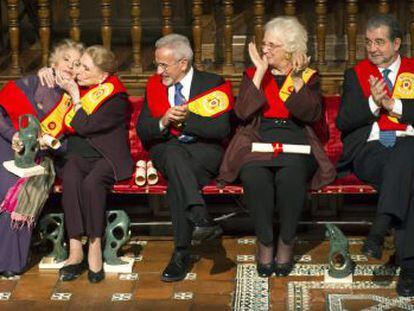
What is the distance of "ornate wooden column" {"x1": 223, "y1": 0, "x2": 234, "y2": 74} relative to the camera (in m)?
8.27

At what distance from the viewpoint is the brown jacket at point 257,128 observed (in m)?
7.41

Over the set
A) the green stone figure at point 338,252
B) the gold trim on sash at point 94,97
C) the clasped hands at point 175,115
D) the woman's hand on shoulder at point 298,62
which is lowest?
the green stone figure at point 338,252

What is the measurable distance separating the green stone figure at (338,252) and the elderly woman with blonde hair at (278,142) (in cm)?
21

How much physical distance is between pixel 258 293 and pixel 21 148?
158 cm

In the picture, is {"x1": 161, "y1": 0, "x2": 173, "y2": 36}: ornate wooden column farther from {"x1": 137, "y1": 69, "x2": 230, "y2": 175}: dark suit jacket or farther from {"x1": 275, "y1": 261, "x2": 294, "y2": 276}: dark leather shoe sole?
{"x1": 275, "y1": 261, "x2": 294, "y2": 276}: dark leather shoe sole

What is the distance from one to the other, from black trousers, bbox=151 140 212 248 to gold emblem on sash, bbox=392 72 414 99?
116 cm

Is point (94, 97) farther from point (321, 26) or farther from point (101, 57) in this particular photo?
point (321, 26)

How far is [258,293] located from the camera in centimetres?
715

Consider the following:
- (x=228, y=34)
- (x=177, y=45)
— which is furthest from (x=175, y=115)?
(x=228, y=34)

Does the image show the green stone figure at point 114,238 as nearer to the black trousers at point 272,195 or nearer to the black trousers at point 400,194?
the black trousers at point 272,195

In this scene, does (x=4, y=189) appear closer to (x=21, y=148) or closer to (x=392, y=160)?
(x=21, y=148)

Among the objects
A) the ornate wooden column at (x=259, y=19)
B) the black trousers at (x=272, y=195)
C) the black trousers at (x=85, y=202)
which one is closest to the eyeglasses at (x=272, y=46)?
the black trousers at (x=272, y=195)

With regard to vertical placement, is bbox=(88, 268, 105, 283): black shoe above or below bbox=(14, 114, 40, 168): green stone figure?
below


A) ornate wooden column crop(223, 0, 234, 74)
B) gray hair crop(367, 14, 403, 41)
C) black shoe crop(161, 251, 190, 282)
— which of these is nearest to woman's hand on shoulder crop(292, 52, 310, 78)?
gray hair crop(367, 14, 403, 41)
